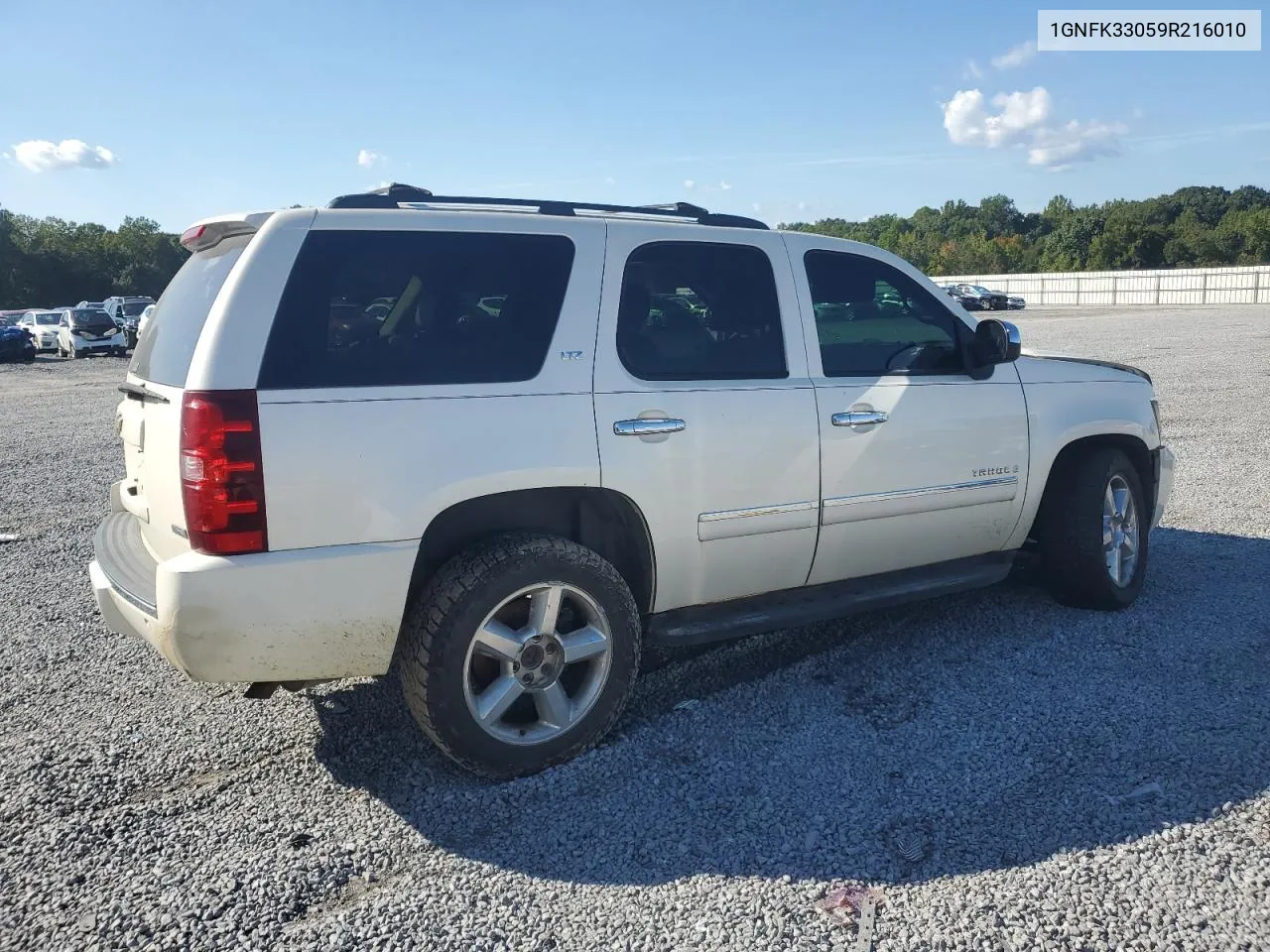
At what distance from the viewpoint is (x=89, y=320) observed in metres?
33.3

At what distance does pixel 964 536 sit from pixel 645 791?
85.0 inches

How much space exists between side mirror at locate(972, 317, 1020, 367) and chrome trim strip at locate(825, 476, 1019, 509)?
1.81 ft

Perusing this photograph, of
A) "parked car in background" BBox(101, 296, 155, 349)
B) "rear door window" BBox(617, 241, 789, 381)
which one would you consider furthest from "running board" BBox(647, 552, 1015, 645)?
"parked car in background" BBox(101, 296, 155, 349)

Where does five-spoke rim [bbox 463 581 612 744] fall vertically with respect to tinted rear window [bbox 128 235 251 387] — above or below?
below

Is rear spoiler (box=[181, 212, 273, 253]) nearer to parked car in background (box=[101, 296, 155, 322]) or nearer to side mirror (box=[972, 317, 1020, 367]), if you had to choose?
side mirror (box=[972, 317, 1020, 367])

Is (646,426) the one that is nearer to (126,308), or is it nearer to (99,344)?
(99,344)

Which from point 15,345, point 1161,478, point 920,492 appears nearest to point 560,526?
point 920,492

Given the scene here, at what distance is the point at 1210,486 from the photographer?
8.34m

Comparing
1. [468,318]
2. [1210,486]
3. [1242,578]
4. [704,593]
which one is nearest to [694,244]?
[468,318]

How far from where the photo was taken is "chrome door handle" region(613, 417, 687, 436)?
150 inches

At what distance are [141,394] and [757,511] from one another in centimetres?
234

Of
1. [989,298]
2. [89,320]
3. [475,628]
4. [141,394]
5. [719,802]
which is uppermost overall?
[989,298]

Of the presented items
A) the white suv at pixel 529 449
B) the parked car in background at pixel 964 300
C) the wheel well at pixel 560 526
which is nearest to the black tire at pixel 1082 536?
the white suv at pixel 529 449

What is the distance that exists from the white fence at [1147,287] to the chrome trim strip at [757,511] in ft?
189
